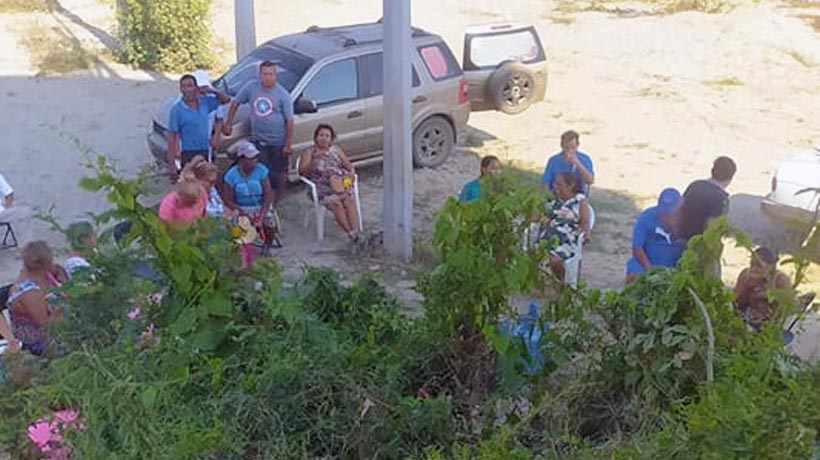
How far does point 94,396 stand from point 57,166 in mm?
8931

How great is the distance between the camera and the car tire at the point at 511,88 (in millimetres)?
14141

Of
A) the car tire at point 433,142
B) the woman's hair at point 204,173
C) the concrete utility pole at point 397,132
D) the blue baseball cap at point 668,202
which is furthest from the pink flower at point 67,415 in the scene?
the car tire at point 433,142

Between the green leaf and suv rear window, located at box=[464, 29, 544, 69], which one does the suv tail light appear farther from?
the green leaf

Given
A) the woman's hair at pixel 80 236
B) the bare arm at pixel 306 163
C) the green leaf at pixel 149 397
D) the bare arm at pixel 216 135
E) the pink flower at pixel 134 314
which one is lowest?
the bare arm at pixel 306 163

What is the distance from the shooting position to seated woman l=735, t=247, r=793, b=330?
433 cm

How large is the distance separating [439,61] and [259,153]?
9.01 feet

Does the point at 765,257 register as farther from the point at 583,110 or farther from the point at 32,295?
the point at 583,110

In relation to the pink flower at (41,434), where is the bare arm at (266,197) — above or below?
below

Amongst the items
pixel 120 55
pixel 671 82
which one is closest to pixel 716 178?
pixel 671 82

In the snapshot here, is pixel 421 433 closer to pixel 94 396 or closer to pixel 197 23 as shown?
pixel 94 396

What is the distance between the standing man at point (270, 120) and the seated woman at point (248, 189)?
0.89m

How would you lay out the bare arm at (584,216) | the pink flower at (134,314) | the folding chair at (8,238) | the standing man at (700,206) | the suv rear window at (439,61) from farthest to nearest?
the suv rear window at (439,61), the folding chair at (8,238), the bare arm at (584,216), the standing man at (700,206), the pink flower at (134,314)

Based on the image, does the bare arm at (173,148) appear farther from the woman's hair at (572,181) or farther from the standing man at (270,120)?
the woman's hair at (572,181)

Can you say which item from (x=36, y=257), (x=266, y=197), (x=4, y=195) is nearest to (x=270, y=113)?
(x=266, y=197)
